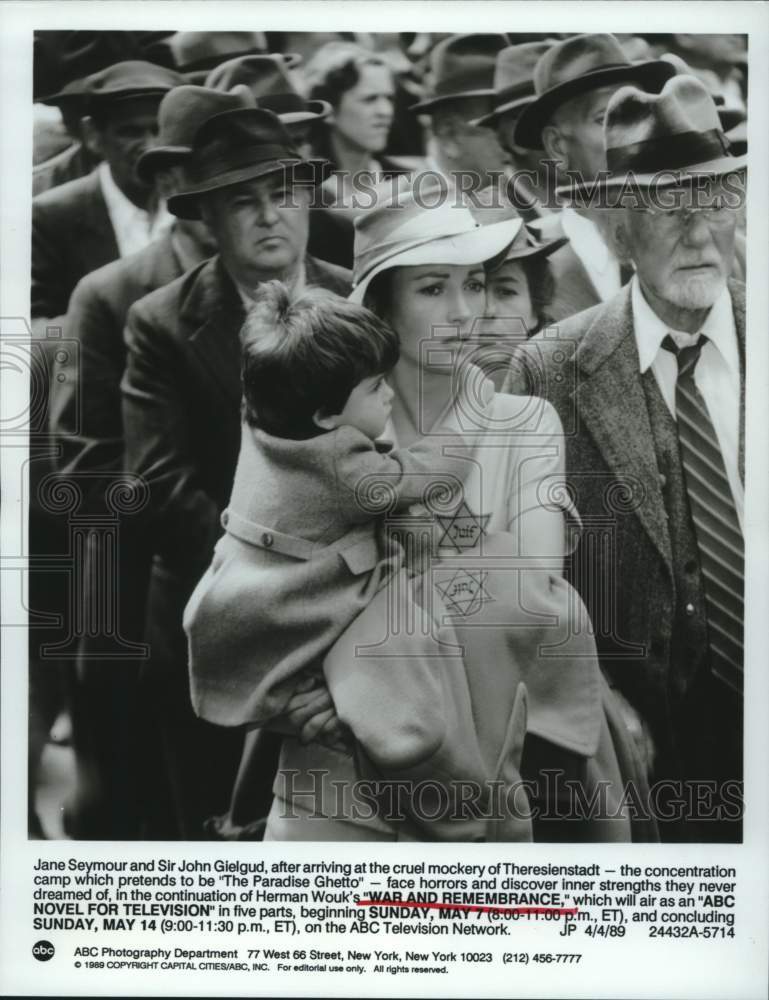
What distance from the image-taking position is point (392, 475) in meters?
2.90

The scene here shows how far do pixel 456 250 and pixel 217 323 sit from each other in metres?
0.70

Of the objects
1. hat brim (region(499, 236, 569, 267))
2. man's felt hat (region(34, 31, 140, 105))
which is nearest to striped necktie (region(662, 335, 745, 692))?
hat brim (region(499, 236, 569, 267))

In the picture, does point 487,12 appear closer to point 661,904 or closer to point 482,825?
point 482,825

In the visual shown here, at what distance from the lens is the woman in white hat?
2893mm

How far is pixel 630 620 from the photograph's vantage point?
2932mm

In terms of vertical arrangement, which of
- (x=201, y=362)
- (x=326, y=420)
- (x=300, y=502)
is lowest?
(x=300, y=502)

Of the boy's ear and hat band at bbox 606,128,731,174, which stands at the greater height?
hat band at bbox 606,128,731,174

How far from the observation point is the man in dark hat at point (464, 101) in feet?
9.68

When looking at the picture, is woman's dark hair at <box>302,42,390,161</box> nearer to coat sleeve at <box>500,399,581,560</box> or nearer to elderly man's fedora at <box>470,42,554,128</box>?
elderly man's fedora at <box>470,42,554,128</box>

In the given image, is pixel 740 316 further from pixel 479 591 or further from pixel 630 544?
pixel 479 591

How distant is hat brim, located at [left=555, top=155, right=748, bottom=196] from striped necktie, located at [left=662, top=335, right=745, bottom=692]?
0.74 m

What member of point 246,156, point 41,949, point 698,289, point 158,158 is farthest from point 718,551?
point 41,949

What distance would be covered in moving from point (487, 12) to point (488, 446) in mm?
1231

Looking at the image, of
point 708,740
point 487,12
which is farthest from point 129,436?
point 708,740
